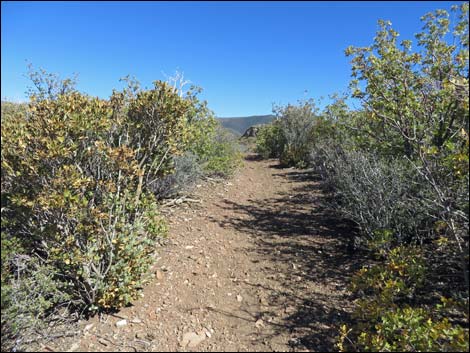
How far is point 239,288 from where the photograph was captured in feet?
11.7

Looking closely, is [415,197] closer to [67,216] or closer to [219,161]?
[67,216]

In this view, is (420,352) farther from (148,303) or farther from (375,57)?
(375,57)

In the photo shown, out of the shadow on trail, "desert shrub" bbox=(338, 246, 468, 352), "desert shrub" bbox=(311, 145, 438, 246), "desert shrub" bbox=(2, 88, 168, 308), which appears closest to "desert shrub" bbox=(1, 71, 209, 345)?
"desert shrub" bbox=(2, 88, 168, 308)

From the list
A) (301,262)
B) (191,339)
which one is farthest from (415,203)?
(191,339)

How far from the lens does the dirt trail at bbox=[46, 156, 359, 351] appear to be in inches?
108

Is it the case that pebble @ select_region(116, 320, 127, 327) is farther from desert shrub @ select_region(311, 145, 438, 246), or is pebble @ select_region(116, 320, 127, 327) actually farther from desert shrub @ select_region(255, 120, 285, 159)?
desert shrub @ select_region(255, 120, 285, 159)

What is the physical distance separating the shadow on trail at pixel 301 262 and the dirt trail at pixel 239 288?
0.01 meters

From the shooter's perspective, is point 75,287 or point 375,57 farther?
point 375,57

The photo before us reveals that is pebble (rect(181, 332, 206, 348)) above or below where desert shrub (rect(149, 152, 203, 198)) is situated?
below

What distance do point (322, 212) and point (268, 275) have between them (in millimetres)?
2564

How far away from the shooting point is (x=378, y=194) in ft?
13.3

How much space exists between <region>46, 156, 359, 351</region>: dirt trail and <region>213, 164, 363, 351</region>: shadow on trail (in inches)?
0.5

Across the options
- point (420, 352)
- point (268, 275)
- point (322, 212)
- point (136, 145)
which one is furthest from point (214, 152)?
point (420, 352)

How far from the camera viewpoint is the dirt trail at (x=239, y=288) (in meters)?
2.74
